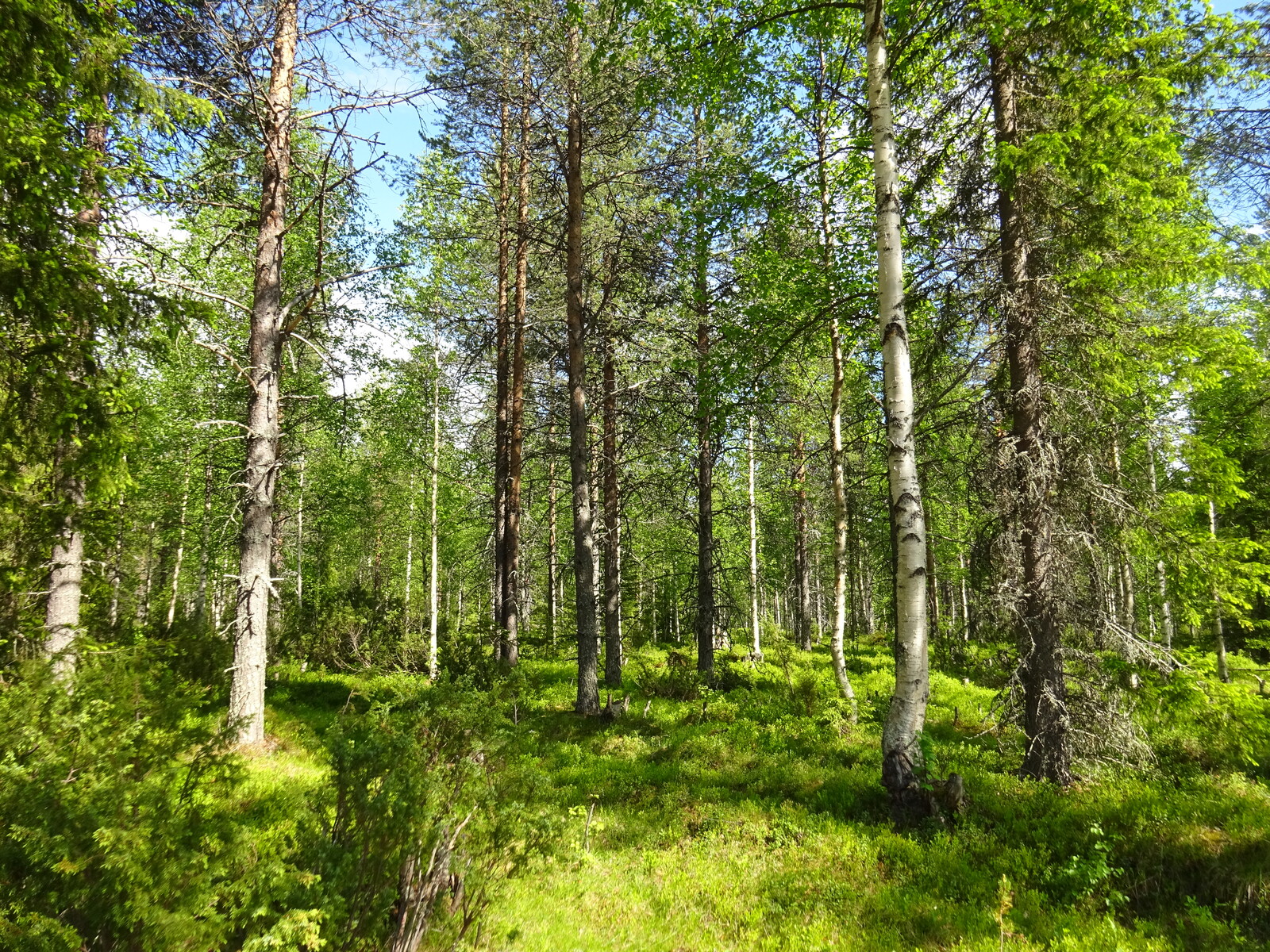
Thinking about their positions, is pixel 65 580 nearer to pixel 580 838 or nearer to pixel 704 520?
pixel 580 838

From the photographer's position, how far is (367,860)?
11.7 feet

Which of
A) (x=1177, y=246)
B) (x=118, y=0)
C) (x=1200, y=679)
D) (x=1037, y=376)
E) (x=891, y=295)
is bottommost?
(x=1200, y=679)

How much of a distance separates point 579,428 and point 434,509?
634 cm

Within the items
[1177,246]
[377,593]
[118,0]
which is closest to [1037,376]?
[1177,246]

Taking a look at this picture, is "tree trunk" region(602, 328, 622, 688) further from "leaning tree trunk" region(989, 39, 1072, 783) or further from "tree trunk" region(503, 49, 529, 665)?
"leaning tree trunk" region(989, 39, 1072, 783)

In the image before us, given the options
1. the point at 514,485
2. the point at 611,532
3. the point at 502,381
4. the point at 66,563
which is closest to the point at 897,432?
the point at 611,532

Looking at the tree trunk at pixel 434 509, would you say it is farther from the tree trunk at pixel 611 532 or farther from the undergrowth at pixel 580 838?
the undergrowth at pixel 580 838

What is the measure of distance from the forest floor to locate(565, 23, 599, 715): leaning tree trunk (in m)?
1.69

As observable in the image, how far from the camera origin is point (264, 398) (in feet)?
26.0

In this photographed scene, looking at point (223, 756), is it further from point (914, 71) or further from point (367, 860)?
point (914, 71)

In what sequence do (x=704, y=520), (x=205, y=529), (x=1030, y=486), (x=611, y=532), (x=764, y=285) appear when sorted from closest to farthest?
(x=1030, y=486), (x=764, y=285), (x=611, y=532), (x=704, y=520), (x=205, y=529)

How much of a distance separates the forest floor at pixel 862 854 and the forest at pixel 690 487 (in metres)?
0.05

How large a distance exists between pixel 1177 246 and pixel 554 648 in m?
16.5

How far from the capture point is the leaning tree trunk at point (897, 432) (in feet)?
19.3
